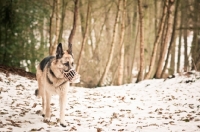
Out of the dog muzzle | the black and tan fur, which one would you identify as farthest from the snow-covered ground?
the dog muzzle

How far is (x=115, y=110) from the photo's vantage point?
8.66 metres

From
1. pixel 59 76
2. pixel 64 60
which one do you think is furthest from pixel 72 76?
pixel 59 76

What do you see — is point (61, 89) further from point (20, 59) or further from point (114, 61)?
point (114, 61)

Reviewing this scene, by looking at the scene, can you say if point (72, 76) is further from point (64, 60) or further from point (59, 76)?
point (59, 76)

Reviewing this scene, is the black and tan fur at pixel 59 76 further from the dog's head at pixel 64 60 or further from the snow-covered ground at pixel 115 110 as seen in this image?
the snow-covered ground at pixel 115 110

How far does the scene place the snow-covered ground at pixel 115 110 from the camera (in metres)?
6.16

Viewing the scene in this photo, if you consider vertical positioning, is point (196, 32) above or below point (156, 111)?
above

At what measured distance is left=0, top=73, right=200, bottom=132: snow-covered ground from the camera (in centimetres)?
616

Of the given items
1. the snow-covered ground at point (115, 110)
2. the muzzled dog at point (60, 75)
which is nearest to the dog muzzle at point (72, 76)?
the muzzled dog at point (60, 75)

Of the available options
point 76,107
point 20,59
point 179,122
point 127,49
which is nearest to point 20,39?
point 20,59

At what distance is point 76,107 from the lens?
8930 millimetres

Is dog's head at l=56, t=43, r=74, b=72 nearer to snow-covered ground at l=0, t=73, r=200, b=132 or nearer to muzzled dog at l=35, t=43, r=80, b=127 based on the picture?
muzzled dog at l=35, t=43, r=80, b=127

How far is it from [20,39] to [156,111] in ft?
36.3

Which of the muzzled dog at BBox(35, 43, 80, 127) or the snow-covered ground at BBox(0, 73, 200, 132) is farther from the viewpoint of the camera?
the snow-covered ground at BBox(0, 73, 200, 132)
